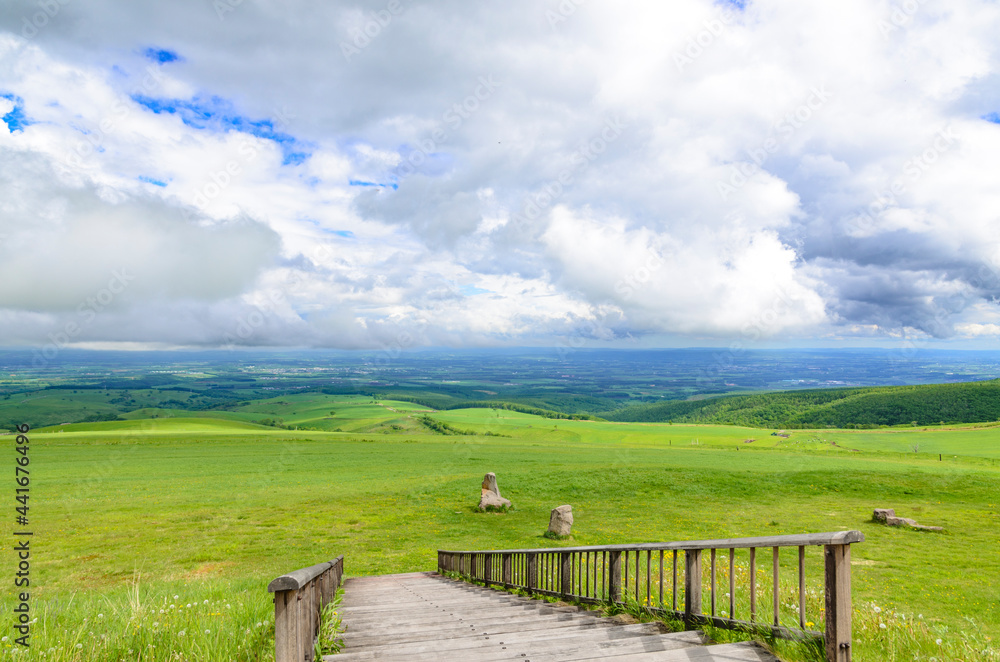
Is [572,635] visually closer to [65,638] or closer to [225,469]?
[65,638]

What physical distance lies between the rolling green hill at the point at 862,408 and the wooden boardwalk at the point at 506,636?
126947mm

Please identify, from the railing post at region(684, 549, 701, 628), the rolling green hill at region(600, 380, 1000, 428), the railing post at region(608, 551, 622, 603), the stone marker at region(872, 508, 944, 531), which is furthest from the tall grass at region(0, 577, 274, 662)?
the rolling green hill at region(600, 380, 1000, 428)

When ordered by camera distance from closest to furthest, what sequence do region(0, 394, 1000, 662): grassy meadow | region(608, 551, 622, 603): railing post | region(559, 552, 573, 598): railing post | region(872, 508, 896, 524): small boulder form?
region(0, 394, 1000, 662): grassy meadow → region(608, 551, 622, 603): railing post → region(559, 552, 573, 598): railing post → region(872, 508, 896, 524): small boulder

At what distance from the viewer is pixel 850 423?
110938 mm

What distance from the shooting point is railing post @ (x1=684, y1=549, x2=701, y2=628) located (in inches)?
164

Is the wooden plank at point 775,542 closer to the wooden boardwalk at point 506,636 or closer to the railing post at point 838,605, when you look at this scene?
the railing post at point 838,605

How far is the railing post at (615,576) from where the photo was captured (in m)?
5.26

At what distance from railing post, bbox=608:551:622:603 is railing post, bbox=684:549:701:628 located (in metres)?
1.05

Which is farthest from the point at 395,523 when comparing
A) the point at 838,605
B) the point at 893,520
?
the point at 893,520

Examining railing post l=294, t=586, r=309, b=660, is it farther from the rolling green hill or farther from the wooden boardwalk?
the rolling green hill

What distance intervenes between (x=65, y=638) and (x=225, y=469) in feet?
141

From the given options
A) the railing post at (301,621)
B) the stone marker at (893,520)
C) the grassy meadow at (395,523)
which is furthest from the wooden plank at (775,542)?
the stone marker at (893,520)

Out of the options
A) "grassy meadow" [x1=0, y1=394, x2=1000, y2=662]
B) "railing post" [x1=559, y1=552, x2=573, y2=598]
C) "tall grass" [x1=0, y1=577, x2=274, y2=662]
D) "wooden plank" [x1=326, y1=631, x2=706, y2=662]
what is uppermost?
"wooden plank" [x1=326, y1=631, x2=706, y2=662]

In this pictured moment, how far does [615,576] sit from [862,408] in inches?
5872
